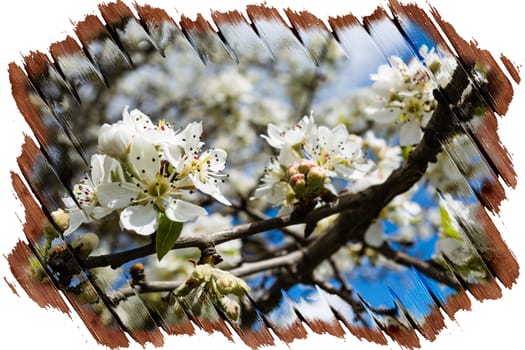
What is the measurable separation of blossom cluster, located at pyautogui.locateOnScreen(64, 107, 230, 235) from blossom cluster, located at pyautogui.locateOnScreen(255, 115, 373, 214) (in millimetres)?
248

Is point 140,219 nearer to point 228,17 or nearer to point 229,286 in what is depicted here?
point 229,286

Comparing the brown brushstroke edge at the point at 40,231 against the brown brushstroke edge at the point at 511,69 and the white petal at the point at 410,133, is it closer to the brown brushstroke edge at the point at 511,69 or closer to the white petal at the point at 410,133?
the white petal at the point at 410,133

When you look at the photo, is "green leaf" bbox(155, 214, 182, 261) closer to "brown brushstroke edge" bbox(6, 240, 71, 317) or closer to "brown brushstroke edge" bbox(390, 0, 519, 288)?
"brown brushstroke edge" bbox(6, 240, 71, 317)

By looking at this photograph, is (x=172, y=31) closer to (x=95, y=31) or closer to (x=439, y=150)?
(x=95, y=31)

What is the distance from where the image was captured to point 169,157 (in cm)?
106

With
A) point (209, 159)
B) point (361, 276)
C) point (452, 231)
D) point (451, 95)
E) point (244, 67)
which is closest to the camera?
point (209, 159)

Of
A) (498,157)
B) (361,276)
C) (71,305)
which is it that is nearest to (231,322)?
(71,305)

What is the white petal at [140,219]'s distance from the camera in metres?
1.04

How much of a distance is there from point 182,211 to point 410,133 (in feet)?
2.25

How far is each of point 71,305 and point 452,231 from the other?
89 centimetres

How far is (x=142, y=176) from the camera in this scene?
107cm

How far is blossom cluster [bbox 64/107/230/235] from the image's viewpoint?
104 centimetres

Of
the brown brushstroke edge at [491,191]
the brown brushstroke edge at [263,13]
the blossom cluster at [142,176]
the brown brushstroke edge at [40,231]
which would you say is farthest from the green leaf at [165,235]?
the brown brushstroke edge at [491,191]

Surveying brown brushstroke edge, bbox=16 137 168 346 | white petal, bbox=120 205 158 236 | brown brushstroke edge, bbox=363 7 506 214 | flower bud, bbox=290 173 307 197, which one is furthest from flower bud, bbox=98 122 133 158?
brown brushstroke edge, bbox=363 7 506 214
